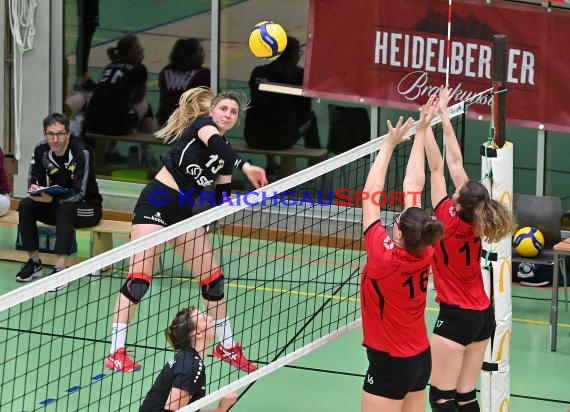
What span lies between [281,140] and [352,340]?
3792mm

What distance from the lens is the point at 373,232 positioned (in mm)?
6523

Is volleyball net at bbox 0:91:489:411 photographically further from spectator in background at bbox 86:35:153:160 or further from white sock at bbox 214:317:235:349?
spectator in background at bbox 86:35:153:160

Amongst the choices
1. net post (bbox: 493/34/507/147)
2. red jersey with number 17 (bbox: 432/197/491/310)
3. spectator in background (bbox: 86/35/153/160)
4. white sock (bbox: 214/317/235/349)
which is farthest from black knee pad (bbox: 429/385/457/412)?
spectator in background (bbox: 86/35/153/160)

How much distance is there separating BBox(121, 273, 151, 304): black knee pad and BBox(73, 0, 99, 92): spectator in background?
21.8ft

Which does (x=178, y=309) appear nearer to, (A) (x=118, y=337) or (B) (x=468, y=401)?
(A) (x=118, y=337)

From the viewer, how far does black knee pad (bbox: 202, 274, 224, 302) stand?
8.27 metres

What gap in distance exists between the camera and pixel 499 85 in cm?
741

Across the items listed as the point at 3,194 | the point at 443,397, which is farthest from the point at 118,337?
the point at 3,194

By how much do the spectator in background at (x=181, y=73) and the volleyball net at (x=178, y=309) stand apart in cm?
160

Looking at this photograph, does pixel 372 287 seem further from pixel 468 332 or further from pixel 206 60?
pixel 206 60

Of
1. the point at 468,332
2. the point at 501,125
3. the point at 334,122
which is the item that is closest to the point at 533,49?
the point at 334,122

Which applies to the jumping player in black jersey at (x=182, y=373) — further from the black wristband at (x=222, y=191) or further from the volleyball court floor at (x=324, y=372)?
the black wristband at (x=222, y=191)

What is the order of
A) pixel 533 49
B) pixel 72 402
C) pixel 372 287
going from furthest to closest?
pixel 533 49 < pixel 72 402 < pixel 372 287

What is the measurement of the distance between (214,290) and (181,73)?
234 inches
